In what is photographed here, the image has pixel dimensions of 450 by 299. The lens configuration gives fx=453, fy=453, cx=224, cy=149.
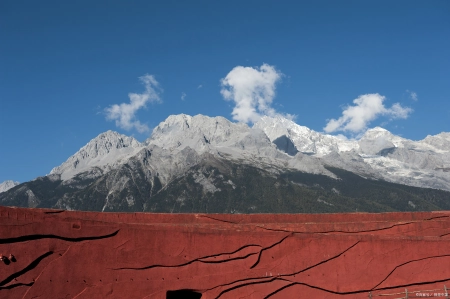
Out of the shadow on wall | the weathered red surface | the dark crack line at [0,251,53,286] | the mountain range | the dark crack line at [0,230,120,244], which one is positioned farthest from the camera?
the mountain range

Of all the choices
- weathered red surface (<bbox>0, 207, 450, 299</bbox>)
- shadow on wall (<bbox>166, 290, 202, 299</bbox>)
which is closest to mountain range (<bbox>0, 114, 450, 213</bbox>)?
weathered red surface (<bbox>0, 207, 450, 299</bbox>)

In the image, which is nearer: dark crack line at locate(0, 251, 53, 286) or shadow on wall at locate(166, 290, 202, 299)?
dark crack line at locate(0, 251, 53, 286)

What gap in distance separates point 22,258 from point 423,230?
12.1 m

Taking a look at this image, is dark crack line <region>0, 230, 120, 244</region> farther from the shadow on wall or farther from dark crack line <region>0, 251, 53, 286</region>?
the shadow on wall

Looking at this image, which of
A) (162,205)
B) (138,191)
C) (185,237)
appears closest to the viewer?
(185,237)

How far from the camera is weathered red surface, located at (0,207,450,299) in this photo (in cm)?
987

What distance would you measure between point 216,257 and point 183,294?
124 cm

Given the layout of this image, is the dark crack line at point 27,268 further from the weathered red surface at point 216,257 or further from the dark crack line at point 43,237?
the dark crack line at point 43,237

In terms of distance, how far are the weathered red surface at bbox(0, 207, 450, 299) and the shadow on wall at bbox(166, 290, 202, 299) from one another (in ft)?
0.63

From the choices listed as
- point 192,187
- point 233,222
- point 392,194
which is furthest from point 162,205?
point 233,222

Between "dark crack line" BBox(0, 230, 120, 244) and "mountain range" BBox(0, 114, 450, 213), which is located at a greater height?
"mountain range" BBox(0, 114, 450, 213)

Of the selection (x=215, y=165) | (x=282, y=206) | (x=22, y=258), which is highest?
(x=215, y=165)

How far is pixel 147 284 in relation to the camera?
35.4 ft

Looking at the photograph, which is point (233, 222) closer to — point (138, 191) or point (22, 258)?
point (22, 258)
